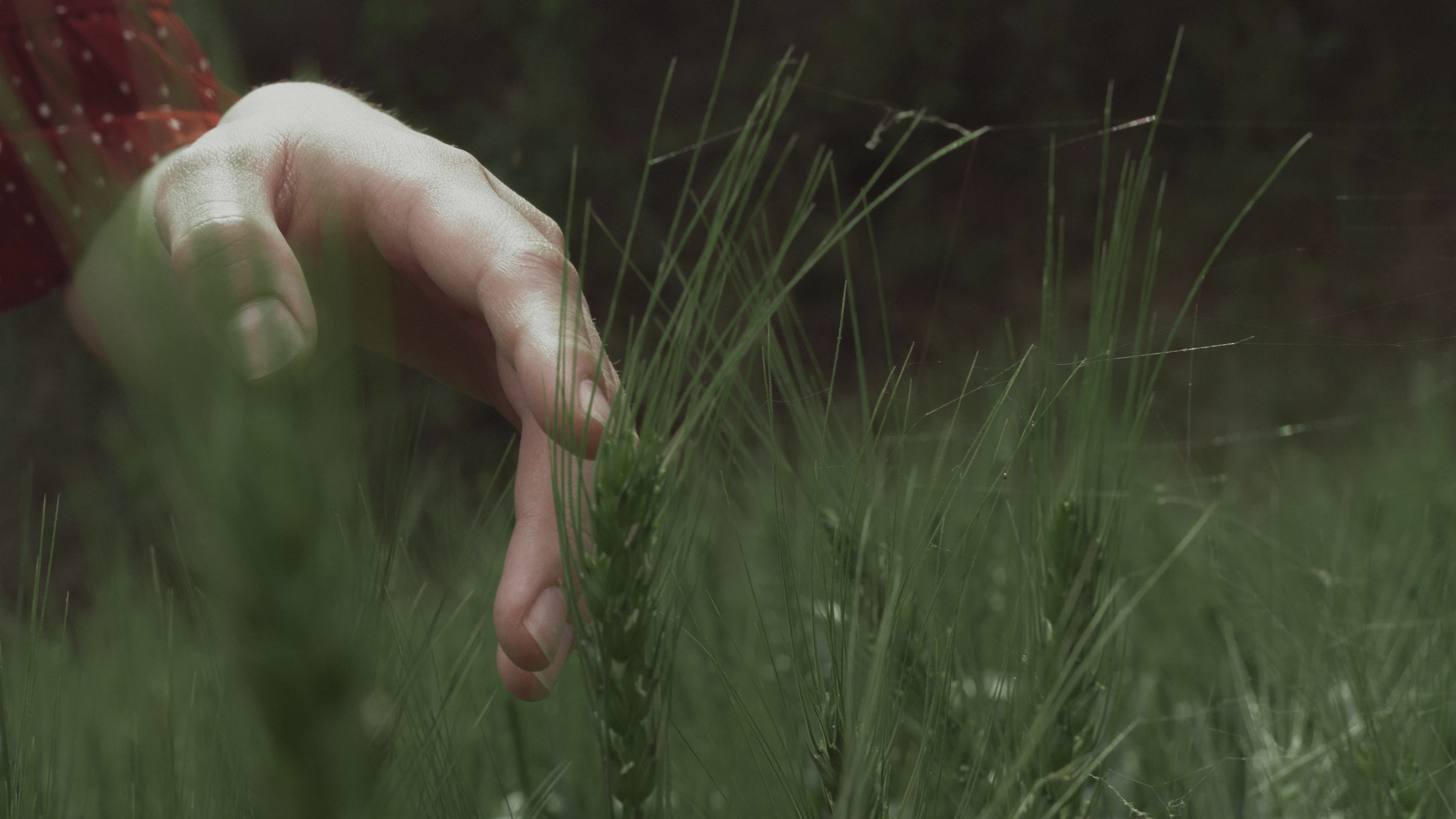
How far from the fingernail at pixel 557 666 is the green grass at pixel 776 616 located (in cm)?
3

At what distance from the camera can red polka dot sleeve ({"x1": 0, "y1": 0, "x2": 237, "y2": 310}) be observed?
0.60 meters

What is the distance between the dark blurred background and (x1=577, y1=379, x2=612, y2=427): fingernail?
33.1 inches

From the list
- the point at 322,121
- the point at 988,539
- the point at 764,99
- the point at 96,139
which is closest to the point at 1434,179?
the point at 988,539

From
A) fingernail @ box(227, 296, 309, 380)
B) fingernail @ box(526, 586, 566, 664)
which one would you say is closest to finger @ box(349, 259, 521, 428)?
fingernail @ box(526, 586, 566, 664)

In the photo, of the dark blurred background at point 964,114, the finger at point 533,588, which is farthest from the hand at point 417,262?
the dark blurred background at point 964,114

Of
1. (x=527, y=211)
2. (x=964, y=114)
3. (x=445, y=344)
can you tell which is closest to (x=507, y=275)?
(x=527, y=211)

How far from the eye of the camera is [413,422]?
322 mm

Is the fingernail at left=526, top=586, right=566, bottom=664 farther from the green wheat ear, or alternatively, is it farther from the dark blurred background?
the dark blurred background

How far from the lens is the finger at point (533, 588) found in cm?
36

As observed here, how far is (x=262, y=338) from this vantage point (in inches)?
5.4

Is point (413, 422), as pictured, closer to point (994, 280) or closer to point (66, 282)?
point (66, 282)

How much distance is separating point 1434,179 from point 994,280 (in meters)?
1.65

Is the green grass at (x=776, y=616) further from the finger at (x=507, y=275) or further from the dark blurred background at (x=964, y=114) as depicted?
the dark blurred background at (x=964, y=114)

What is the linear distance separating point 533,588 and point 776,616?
0.10 m
